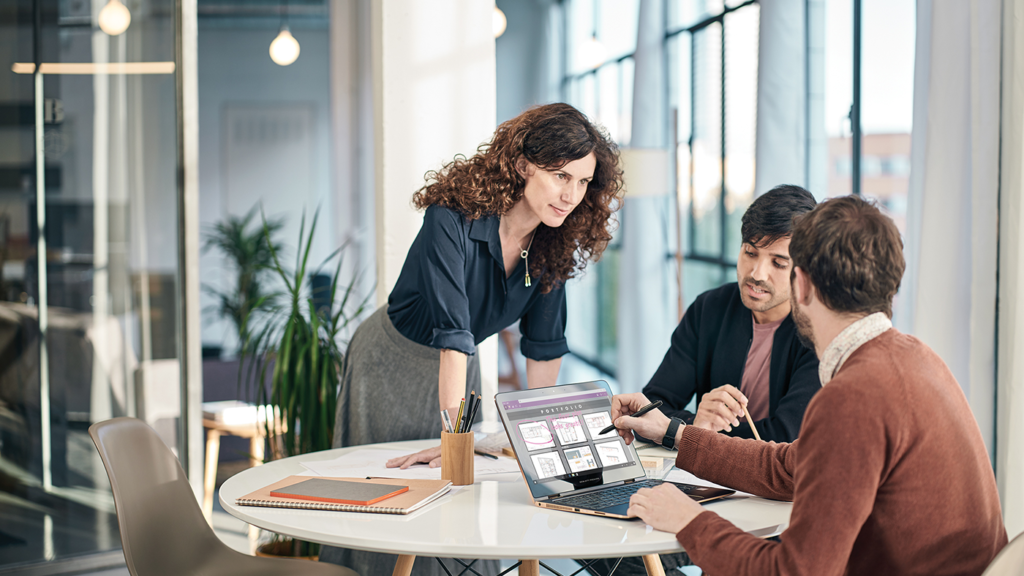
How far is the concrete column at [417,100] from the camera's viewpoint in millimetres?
3100

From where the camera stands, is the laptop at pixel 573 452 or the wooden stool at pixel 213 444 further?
the wooden stool at pixel 213 444

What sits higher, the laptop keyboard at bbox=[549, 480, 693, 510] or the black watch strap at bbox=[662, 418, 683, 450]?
the black watch strap at bbox=[662, 418, 683, 450]

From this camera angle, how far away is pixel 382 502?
1451 mm

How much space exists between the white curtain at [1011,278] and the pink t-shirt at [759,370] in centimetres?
59

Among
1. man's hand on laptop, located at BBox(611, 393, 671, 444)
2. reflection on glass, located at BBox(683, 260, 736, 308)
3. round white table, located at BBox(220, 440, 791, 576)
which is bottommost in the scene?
round white table, located at BBox(220, 440, 791, 576)

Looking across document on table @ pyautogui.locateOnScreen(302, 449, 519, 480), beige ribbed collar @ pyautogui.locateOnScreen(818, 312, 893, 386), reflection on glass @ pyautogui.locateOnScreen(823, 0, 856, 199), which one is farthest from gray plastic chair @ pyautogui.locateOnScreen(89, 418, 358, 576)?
reflection on glass @ pyautogui.locateOnScreen(823, 0, 856, 199)

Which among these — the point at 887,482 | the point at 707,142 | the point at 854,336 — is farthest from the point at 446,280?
the point at 707,142

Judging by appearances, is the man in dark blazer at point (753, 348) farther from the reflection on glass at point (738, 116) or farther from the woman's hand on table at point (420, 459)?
the reflection on glass at point (738, 116)

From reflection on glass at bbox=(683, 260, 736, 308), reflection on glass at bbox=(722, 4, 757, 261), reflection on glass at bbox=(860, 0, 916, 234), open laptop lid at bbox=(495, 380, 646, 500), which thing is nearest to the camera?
open laptop lid at bbox=(495, 380, 646, 500)

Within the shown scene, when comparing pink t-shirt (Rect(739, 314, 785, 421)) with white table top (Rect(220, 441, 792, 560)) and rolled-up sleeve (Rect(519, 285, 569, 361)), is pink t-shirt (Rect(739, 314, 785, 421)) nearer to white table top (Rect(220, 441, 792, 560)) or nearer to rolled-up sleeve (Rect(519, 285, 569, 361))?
rolled-up sleeve (Rect(519, 285, 569, 361))

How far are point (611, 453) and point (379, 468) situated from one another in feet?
1.69

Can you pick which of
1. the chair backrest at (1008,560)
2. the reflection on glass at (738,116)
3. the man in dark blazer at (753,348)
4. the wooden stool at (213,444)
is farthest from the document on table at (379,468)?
the reflection on glass at (738,116)

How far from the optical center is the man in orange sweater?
1126 mm

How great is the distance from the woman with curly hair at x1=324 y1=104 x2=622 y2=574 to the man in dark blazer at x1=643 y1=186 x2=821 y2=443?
325 mm
